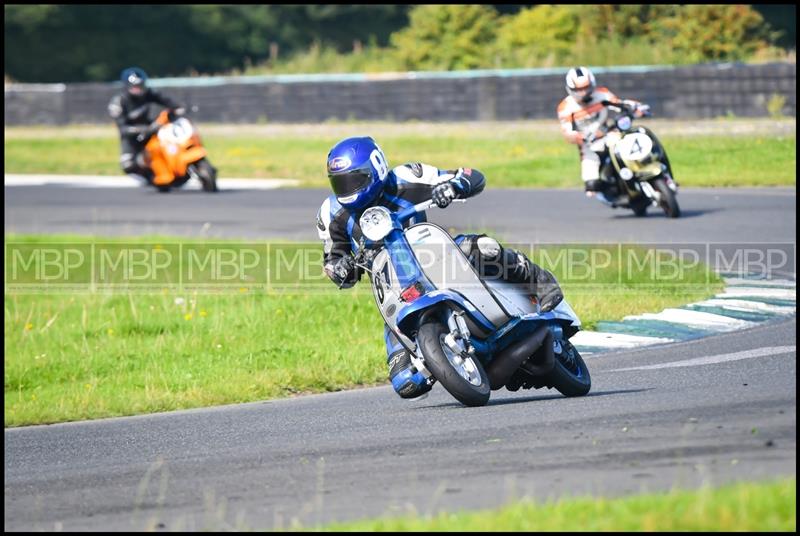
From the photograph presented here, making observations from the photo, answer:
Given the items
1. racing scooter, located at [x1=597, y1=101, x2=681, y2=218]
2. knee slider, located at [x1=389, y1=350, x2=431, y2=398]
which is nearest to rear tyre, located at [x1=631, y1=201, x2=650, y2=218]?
racing scooter, located at [x1=597, y1=101, x2=681, y2=218]

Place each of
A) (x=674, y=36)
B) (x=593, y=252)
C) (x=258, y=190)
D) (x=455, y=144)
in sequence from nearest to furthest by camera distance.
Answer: (x=593, y=252), (x=258, y=190), (x=455, y=144), (x=674, y=36)

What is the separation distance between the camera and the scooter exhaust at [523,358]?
7.62 m

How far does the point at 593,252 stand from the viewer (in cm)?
1480

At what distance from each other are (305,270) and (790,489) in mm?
10610

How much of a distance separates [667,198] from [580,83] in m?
1.66

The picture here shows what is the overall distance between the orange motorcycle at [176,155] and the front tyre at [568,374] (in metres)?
15.1

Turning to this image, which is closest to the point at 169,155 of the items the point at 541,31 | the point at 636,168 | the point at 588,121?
the point at 588,121

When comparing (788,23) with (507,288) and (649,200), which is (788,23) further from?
(507,288)

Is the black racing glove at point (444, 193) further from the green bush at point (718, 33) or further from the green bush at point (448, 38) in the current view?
the green bush at point (448, 38)

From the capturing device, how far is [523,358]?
300 inches

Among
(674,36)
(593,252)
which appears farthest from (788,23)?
(593,252)

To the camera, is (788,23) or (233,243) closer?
(233,243)

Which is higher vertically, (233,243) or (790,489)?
(790,489)

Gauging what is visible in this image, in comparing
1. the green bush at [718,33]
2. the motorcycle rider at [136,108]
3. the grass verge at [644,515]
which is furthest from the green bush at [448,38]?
the grass verge at [644,515]
